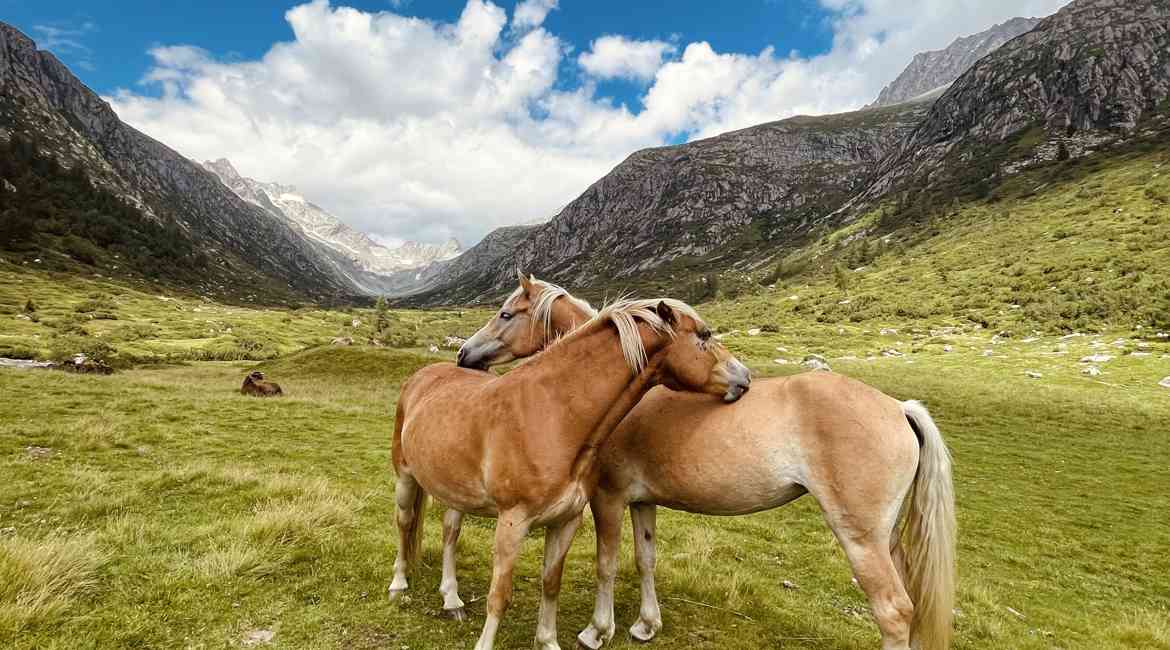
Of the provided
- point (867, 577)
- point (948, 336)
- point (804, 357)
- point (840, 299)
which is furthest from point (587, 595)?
point (840, 299)

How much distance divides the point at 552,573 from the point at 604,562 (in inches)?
32.8

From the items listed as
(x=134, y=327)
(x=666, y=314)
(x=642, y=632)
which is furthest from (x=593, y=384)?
(x=134, y=327)

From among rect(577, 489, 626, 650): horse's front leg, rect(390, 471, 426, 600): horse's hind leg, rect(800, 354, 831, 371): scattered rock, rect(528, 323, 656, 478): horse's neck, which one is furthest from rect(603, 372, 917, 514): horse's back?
rect(800, 354, 831, 371): scattered rock

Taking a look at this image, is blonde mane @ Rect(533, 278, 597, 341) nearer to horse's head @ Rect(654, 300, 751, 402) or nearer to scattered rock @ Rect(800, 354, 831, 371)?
horse's head @ Rect(654, 300, 751, 402)

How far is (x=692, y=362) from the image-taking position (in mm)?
5172

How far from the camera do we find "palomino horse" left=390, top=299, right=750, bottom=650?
4.80 metres

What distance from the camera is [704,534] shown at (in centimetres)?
1085

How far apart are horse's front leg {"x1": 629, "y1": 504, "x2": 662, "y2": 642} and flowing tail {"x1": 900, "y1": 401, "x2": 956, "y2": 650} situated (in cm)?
269

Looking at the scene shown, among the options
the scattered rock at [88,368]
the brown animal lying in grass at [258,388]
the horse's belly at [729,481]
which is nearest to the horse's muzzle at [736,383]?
the horse's belly at [729,481]

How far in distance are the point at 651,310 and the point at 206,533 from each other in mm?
7165

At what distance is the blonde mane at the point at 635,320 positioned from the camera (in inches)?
198

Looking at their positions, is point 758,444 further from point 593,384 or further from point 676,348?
point 593,384

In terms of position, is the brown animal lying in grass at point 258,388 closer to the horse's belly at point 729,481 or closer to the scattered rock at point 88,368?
the scattered rock at point 88,368

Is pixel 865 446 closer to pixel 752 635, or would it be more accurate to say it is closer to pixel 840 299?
pixel 752 635
